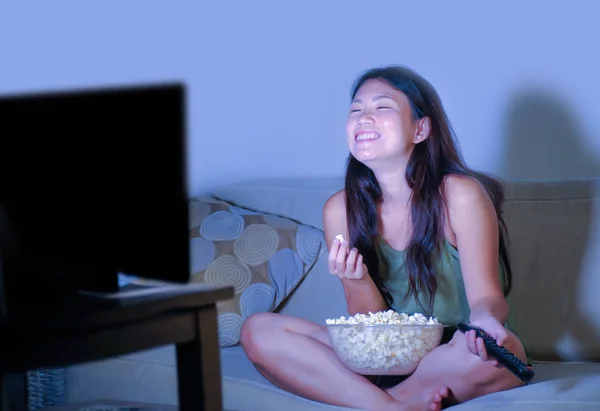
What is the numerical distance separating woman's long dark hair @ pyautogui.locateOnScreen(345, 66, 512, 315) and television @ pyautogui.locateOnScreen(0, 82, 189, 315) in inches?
40.8

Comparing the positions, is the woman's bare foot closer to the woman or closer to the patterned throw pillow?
the woman

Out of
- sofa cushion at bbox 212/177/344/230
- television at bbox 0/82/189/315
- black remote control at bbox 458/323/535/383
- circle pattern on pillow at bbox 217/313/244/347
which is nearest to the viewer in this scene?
television at bbox 0/82/189/315

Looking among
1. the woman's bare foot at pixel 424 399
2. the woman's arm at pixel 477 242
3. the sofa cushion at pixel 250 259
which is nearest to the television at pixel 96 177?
the woman's bare foot at pixel 424 399

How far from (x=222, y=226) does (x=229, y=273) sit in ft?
0.45

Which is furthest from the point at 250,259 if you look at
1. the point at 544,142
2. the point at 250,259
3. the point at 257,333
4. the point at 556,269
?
the point at 544,142

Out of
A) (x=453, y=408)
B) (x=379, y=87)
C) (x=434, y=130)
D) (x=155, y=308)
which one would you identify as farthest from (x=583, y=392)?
(x=155, y=308)

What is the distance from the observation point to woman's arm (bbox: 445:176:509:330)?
1.72 metres

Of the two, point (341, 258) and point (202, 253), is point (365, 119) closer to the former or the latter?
point (341, 258)

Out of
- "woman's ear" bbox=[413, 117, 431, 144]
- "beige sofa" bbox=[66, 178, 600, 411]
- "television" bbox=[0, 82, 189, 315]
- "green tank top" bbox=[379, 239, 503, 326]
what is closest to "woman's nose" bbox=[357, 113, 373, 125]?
"woman's ear" bbox=[413, 117, 431, 144]

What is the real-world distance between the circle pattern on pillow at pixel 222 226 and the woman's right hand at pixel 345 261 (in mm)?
494

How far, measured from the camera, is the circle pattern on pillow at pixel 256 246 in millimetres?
2166

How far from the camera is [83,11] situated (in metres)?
2.66

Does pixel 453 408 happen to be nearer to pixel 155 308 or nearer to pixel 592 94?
pixel 155 308

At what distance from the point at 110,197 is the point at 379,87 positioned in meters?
1.12
